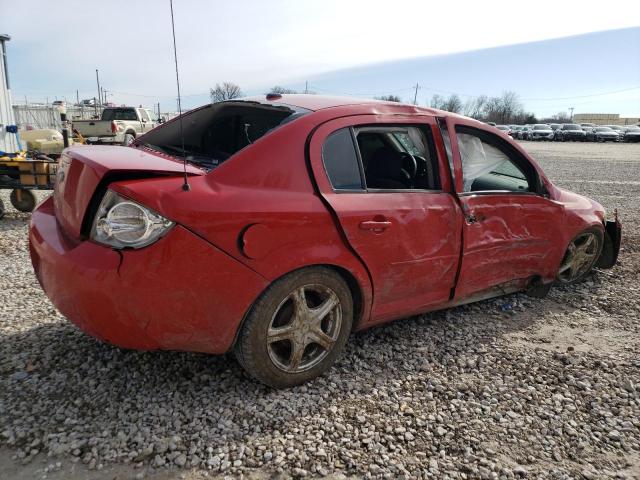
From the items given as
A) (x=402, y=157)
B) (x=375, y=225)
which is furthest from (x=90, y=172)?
(x=402, y=157)

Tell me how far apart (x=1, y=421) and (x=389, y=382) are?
2.07m

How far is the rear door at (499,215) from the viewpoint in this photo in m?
3.27

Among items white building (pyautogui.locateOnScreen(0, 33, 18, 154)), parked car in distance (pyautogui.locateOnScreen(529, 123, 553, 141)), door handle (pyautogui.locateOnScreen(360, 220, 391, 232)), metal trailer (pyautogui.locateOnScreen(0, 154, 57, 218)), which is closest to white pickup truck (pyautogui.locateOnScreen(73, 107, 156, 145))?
white building (pyautogui.locateOnScreen(0, 33, 18, 154))

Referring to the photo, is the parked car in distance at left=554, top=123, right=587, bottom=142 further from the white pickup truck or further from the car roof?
the car roof

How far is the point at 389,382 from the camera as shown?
2.83m

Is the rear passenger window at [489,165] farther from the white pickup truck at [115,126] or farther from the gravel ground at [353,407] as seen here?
the white pickup truck at [115,126]

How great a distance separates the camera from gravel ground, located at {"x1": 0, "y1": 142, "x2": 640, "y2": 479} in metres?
2.15

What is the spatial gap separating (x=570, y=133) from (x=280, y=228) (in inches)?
1918

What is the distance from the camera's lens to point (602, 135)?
42531 mm

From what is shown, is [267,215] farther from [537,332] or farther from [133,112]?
[133,112]

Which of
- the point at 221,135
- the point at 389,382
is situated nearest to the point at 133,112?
the point at 221,135

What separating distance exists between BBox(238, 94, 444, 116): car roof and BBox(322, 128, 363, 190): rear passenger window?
0.22 metres

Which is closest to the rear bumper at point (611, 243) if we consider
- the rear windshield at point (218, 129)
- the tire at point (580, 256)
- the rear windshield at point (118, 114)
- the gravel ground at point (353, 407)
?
the tire at point (580, 256)

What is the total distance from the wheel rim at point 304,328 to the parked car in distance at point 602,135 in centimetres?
4824
